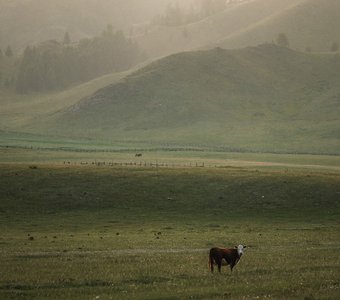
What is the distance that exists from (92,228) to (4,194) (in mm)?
20057

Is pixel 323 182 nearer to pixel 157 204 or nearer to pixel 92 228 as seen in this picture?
pixel 157 204

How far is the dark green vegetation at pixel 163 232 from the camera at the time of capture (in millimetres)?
27272

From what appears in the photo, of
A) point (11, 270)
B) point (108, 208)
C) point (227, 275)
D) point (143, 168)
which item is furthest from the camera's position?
point (143, 168)

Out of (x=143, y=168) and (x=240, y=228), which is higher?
(x=143, y=168)

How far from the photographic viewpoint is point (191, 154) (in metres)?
152

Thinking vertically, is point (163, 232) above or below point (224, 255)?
below

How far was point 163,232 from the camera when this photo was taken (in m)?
53.0

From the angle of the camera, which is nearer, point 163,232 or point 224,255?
point 224,255

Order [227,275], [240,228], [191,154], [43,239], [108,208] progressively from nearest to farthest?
[227,275]
[43,239]
[240,228]
[108,208]
[191,154]

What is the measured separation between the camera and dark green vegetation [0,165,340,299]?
27.3 metres

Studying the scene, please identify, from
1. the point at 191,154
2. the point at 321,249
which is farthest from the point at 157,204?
the point at 191,154

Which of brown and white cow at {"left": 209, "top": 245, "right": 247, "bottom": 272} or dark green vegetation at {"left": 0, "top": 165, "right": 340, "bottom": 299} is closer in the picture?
dark green vegetation at {"left": 0, "top": 165, "right": 340, "bottom": 299}

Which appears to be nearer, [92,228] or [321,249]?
[321,249]

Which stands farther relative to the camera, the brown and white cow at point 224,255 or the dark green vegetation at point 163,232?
the brown and white cow at point 224,255
